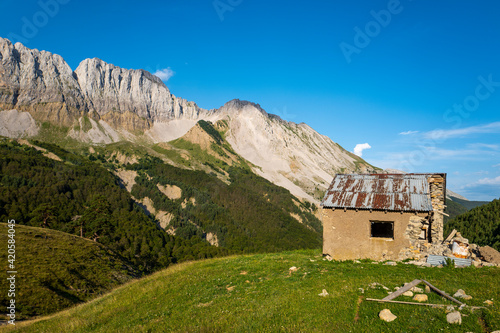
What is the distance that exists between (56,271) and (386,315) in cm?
3626

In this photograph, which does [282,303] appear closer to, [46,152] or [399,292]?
[399,292]

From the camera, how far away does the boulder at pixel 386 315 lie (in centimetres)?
1028

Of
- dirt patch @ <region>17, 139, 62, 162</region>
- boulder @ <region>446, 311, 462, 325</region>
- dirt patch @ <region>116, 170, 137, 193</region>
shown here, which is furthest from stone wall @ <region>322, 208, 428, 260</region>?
dirt patch @ <region>17, 139, 62, 162</region>

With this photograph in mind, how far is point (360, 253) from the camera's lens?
2284 centimetres

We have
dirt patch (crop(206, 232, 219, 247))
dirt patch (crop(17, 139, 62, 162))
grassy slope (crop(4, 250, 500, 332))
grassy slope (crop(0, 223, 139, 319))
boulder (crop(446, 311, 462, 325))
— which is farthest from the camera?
dirt patch (crop(17, 139, 62, 162))

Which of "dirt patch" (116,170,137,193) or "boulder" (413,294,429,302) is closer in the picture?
"boulder" (413,294,429,302)

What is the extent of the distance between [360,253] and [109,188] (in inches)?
6281

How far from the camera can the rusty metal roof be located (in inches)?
891

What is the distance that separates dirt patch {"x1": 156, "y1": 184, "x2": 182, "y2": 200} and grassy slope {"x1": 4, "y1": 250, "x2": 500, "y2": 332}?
17273 cm

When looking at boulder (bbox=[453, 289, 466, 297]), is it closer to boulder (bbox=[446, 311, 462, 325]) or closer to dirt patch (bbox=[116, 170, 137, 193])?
boulder (bbox=[446, 311, 462, 325])

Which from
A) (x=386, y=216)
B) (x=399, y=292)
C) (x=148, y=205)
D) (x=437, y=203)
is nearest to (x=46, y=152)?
(x=148, y=205)

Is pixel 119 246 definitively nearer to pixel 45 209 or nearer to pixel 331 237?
pixel 45 209

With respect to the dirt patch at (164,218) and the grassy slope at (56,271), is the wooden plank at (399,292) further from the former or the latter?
the dirt patch at (164,218)

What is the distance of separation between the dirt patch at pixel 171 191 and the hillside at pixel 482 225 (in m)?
164
